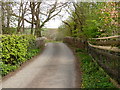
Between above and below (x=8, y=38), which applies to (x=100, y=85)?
below

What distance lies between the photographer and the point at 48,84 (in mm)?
7512

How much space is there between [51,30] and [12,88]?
57705 mm

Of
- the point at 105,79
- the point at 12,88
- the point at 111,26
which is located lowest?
the point at 12,88

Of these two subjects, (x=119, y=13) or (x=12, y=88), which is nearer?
(x=12, y=88)

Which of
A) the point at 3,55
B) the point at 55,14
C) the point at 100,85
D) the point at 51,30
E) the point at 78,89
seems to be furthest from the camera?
the point at 51,30

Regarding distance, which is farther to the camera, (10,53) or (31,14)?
(31,14)

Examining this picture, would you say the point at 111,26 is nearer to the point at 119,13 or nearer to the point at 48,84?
the point at 119,13

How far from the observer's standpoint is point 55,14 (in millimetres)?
30750

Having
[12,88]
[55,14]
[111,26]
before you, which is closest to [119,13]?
[111,26]

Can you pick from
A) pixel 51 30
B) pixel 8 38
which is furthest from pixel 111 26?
pixel 51 30

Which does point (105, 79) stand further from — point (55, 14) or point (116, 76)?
point (55, 14)

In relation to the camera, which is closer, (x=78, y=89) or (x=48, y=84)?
(x=78, y=89)

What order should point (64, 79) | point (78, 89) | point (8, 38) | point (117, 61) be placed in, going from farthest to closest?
point (8, 38) < point (64, 79) < point (78, 89) < point (117, 61)

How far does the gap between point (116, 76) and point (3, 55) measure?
19.3 ft
